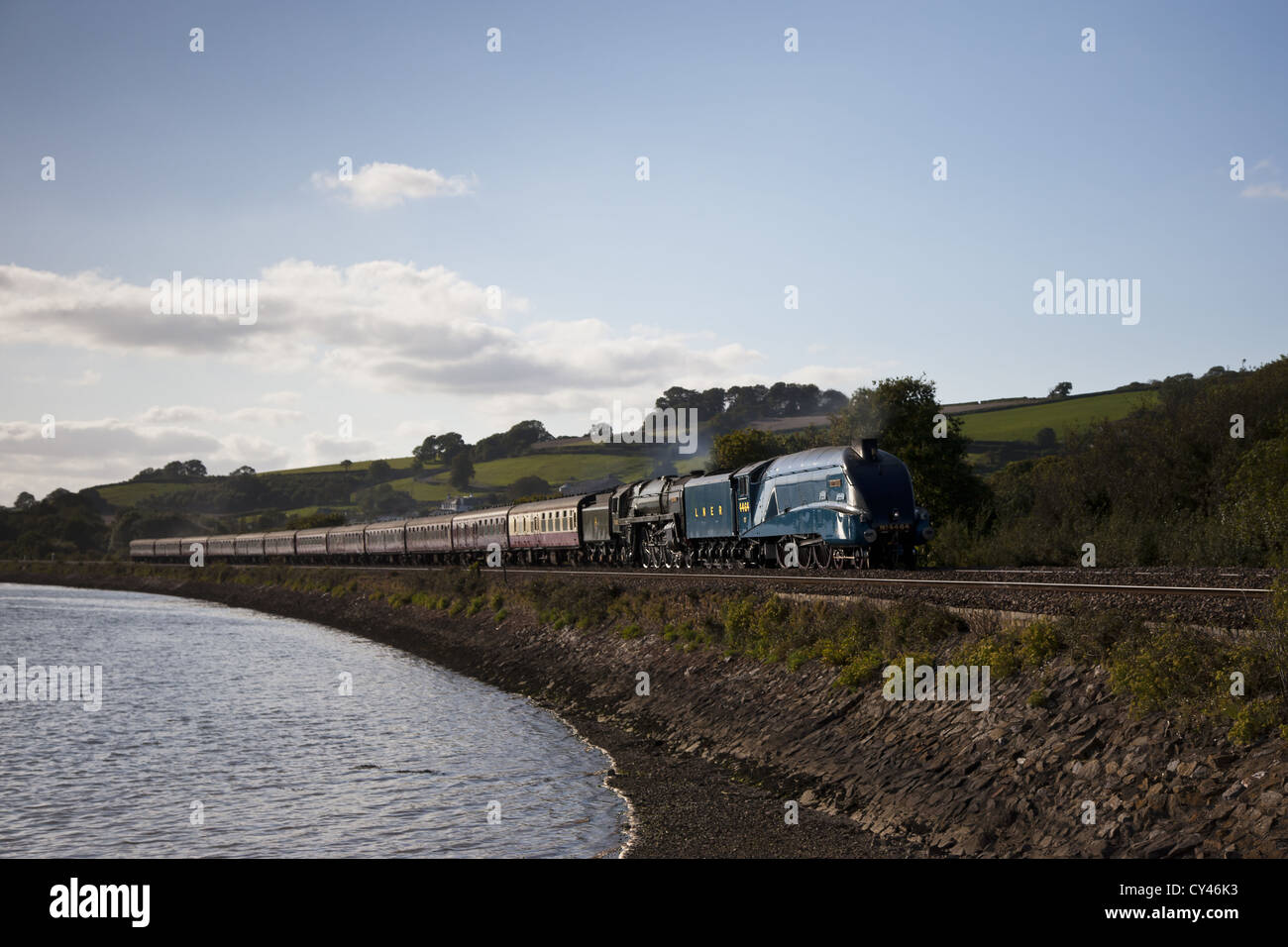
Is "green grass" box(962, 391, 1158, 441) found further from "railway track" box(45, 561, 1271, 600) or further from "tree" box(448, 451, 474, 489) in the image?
"tree" box(448, 451, 474, 489)

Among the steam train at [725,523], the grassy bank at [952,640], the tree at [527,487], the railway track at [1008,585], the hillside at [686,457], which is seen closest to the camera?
the grassy bank at [952,640]

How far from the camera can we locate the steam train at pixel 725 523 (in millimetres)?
31531

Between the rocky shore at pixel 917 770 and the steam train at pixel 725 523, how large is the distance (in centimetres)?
760

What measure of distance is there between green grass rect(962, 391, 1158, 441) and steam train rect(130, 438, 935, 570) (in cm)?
6131

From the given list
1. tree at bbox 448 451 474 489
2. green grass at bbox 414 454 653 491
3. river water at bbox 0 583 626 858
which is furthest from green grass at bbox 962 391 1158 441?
tree at bbox 448 451 474 489

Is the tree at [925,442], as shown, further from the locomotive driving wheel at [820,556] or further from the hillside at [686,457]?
the locomotive driving wheel at [820,556]

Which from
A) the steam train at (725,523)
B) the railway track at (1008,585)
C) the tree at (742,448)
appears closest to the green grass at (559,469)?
the tree at (742,448)

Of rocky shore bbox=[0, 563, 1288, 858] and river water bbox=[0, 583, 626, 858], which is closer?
rocky shore bbox=[0, 563, 1288, 858]

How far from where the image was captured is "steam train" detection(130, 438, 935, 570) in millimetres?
31531

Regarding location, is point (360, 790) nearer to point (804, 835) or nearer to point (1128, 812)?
point (804, 835)

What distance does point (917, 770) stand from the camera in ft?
51.9

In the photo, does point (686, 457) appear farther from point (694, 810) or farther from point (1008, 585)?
point (694, 810)

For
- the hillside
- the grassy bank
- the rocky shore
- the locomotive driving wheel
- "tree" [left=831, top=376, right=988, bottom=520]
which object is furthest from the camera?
the hillside
